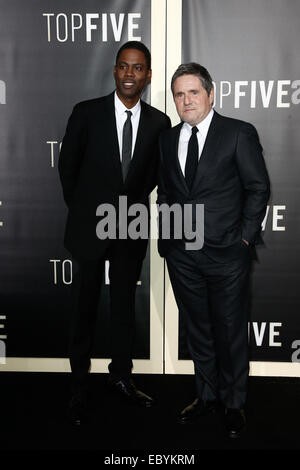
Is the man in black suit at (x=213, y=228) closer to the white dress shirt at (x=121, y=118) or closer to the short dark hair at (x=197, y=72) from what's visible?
the short dark hair at (x=197, y=72)

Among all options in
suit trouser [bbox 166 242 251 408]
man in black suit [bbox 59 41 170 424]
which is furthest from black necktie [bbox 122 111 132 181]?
suit trouser [bbox 166 242 251 408]

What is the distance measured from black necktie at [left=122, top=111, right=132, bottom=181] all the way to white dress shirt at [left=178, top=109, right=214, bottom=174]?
0.29m

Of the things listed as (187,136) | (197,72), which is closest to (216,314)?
(187,136)

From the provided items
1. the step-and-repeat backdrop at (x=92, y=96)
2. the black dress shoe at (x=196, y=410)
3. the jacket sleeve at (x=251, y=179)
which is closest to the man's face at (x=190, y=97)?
the jacket sleeve at (x=251, y=179)

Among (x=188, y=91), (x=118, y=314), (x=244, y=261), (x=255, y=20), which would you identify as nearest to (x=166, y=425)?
(x=118, y=314)

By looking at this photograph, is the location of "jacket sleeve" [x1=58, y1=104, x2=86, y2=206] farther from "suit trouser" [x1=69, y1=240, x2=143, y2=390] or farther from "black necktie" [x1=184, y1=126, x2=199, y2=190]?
"black necktie" [x1=184, y1=126, x2=199, y2=190]

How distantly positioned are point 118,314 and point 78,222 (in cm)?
57

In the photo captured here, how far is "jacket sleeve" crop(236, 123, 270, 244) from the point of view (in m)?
2.19

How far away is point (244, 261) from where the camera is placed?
2.31 meters

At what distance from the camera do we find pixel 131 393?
2.68m

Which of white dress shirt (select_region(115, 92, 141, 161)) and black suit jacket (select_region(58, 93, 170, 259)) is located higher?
white dress shirt (select_region(115, 92, 141, 161))

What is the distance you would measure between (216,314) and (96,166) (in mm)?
988
